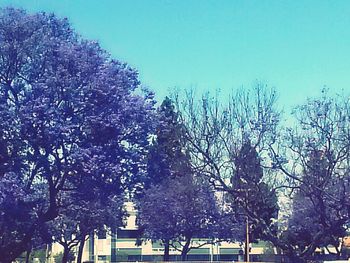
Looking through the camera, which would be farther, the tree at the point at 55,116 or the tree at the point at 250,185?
the tree at the point at 250,185

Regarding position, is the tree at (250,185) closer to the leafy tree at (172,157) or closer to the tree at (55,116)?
the leafy tree at (172,157)

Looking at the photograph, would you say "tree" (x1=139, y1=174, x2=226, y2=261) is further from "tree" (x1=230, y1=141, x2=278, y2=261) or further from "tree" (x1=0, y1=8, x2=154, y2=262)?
"tree" (x1=0, y1=8, x2=154, y2=262)

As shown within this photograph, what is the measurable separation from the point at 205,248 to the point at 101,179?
140ft

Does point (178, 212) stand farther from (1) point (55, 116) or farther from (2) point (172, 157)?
(1) point (55, 116)

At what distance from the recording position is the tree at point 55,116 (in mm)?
23734

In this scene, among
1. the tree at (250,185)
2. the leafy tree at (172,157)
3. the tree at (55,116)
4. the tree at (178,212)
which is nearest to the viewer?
the tree at (55,116)

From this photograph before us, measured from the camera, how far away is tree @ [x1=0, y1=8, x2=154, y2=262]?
934 inches

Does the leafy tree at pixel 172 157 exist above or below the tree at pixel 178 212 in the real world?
above

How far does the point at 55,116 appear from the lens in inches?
934

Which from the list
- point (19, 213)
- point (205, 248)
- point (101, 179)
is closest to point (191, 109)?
point (101, 179)

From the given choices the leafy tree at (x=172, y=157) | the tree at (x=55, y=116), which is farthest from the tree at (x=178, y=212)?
the tree at (x=55, y=116)

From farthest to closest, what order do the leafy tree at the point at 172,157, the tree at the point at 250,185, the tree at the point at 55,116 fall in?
the leafy tree at the point at 172,157, the tree at the point at 250,185, the tree at the point at 55,116

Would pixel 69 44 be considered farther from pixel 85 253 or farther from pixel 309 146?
pixel 85 253

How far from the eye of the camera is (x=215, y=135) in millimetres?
31625
